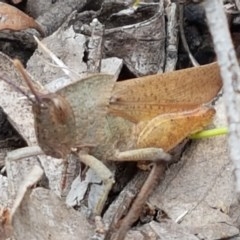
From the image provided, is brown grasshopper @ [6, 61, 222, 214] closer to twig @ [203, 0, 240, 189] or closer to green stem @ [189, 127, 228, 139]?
green stem @ [189, 127, 228, 139]

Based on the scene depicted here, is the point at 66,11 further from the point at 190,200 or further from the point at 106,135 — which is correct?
the point at 190,200

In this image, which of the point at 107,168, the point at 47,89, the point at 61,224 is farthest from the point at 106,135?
the point at 61,224

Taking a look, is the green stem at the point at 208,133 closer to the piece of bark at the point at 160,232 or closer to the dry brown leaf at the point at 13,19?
the piece of bark at the point at 160,232

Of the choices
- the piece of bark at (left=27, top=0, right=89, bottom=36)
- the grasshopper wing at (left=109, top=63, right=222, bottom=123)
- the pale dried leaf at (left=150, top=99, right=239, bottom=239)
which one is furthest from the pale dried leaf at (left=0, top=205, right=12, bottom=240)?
the piece of bark at (left=27, top=0, right=89, bottom=36)

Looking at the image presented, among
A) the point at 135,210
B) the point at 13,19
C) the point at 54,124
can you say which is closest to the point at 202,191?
the point at 54,124

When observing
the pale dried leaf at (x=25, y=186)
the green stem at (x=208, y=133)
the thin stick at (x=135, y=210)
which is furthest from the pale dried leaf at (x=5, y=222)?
the green stem at (x=208, y=133)

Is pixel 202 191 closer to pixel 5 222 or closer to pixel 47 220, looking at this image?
pixel 47 220
